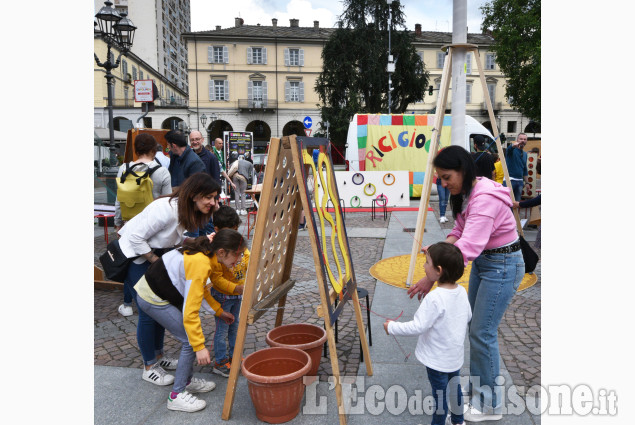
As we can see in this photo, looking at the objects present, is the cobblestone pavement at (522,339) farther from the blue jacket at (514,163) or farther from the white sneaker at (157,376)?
the blue jacket at (514,163)

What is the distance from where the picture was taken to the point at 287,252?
137 inches

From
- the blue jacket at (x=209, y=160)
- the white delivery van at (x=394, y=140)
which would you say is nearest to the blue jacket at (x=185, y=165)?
the blue jacket at (x=209, y=160)

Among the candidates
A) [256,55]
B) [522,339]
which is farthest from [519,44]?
[522,339]

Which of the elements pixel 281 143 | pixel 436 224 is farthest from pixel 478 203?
pixel 436 224

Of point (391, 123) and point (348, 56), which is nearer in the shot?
point (391, 123)

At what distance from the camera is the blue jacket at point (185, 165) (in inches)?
204

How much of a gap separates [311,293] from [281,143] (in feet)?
9.56

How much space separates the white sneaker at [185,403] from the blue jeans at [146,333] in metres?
0.48

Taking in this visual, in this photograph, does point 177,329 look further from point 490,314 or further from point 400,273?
point 400,273

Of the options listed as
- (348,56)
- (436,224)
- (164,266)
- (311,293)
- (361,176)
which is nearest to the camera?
(164,266)

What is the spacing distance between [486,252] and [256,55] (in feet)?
155

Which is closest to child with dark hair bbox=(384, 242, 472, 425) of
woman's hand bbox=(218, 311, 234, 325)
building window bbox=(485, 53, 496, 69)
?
woman's hand bbox=(218, 311, 234, 325)

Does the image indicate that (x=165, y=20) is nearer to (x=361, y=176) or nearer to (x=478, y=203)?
(x=361, y=176)

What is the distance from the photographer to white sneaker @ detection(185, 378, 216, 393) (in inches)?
121
